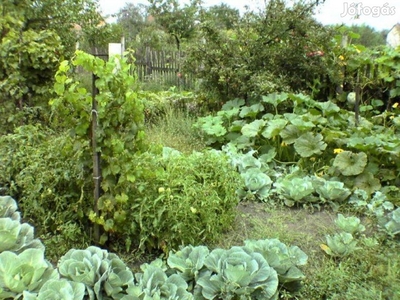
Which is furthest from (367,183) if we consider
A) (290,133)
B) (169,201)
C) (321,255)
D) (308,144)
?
(169,201)

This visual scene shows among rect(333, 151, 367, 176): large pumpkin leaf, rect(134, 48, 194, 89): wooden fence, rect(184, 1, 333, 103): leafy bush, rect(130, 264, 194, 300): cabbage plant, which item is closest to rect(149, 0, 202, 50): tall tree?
rect(134, 48, 194, 89): wooden fence

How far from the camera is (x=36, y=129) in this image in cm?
312

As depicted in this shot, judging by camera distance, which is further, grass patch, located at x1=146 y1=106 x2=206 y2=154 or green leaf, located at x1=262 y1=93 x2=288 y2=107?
green leaf, located at x1=262 y1=93 x2=288 y2=107

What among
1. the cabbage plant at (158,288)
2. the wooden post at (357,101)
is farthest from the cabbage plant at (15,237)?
the wooden post at (357,101)

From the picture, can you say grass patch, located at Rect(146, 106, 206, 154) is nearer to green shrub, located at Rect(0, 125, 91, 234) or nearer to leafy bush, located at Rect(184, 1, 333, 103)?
leafy bush, located at Rect(184, 1, 333, 103)

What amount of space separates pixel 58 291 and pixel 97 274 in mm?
252

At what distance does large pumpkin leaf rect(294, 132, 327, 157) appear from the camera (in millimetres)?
3828

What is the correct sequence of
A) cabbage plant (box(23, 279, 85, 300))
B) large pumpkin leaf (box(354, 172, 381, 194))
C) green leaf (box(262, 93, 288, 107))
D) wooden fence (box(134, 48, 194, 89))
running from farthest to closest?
wooden fence (box(134, 48, 194, 89)), green leaf (box(262, 93, 288, 107)), large pumpkin leaf (box(354, 172, 381, 194)), cabbage plant (box(23, 279, 85, 300))

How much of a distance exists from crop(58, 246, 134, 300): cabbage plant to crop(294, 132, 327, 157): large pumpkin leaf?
249 centimetres

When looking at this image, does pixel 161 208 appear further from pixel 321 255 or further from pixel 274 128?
pixel 274 128

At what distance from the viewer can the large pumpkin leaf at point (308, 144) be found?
151 inches

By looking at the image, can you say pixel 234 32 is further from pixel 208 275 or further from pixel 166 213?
pixel 208 275

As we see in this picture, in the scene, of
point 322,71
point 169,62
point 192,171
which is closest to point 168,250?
point 192,171

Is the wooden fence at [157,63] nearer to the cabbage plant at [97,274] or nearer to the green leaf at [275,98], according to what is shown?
the green leaf at [275,98]
